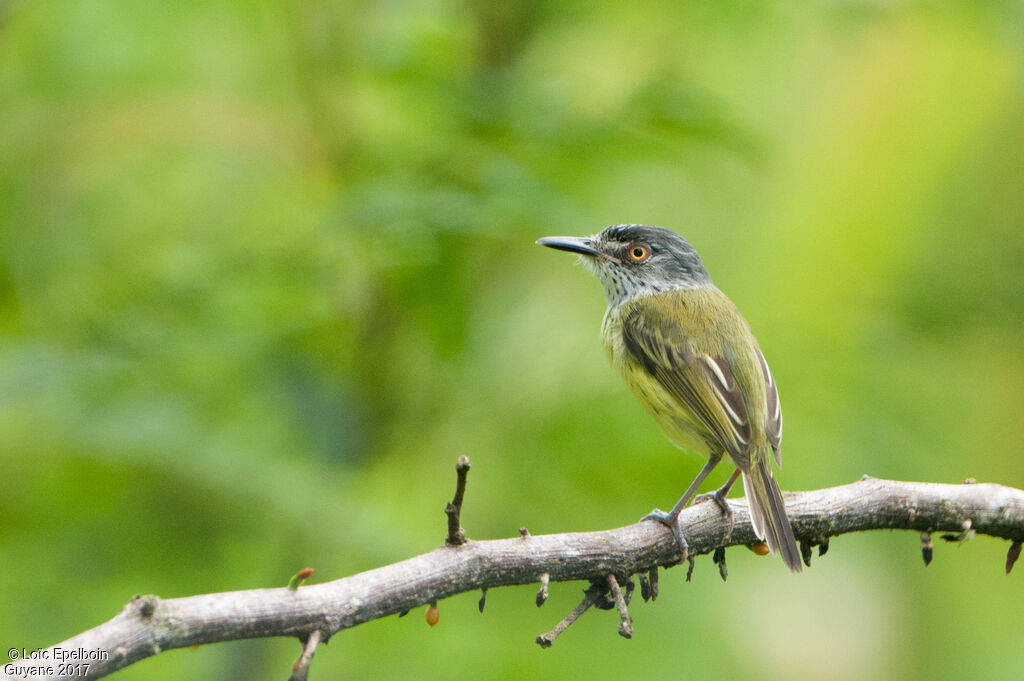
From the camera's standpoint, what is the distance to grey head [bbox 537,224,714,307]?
497 centimetres

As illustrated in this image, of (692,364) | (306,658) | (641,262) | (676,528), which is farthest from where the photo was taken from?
(641,262)

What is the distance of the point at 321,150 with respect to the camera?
3.81 meters

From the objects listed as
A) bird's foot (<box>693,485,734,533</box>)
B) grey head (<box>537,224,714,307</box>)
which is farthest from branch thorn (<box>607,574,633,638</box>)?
grey head (<box>537,224,714,307</box>)

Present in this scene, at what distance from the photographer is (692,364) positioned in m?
4.21

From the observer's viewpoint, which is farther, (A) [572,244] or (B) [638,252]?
(B) [638,252]

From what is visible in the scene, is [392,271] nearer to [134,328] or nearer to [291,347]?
[291,347]

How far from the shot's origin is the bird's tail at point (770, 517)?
3.08 metres

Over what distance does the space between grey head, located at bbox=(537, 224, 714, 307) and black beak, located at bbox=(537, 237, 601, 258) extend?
0.21 metres

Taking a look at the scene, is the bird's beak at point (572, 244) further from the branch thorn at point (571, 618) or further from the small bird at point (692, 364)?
the branch thorn at point (571, 618)

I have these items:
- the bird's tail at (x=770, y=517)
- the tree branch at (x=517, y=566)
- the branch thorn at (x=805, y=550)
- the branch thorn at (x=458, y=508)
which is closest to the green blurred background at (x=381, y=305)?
the bird's tail at (x=770, y=517)

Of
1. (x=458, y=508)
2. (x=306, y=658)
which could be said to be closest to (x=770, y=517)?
(x=458, y=508)

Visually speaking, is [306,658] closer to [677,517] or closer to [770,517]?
[677,517]

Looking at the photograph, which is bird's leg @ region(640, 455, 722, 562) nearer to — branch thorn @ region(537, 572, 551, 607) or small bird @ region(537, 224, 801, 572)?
small bird @ region(537, 224, 801, 572)

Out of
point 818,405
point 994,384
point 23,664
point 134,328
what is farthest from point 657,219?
point 23,664
